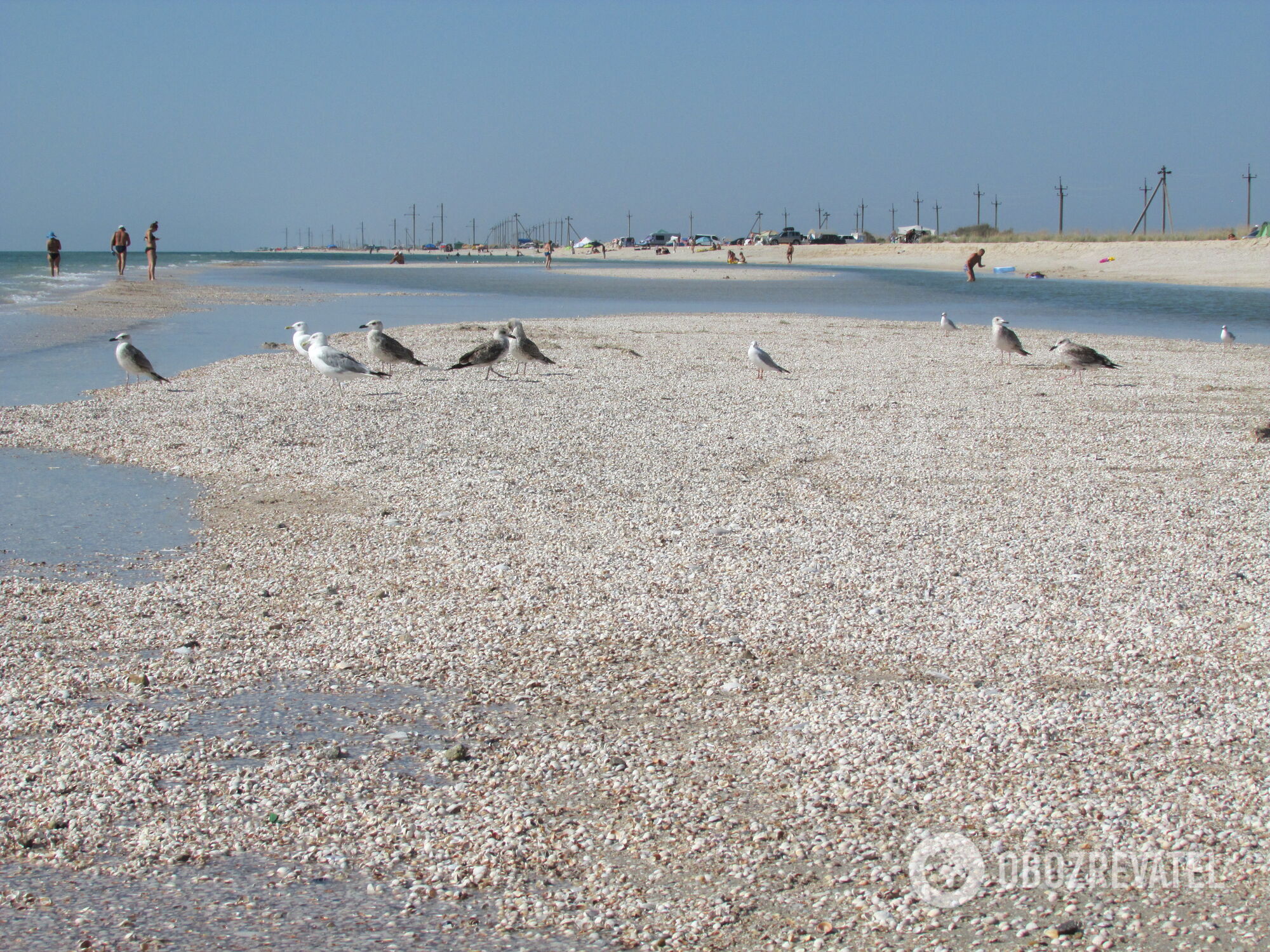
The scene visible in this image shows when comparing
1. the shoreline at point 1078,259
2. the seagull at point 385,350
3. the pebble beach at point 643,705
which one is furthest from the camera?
the shoreline at point 1078,259

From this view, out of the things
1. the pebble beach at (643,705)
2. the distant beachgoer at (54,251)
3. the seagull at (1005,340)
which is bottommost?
the pebble beach at (643,705)

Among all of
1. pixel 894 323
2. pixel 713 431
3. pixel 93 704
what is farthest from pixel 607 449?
pixel 894 323

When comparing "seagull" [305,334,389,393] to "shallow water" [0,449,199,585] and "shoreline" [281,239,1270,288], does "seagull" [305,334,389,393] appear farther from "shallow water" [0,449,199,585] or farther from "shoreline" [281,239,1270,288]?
"shoreline" [281,239,1270,288]

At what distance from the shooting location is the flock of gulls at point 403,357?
41.6ft

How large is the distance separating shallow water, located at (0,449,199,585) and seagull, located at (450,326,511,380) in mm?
5672

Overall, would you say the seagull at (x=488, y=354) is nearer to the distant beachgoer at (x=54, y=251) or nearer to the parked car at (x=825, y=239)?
the distant beachgoer at (x=54, y=251)

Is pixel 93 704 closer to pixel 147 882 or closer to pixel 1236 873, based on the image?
pixel 147 882

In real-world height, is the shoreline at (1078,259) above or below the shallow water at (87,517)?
above

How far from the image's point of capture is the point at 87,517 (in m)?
7.03

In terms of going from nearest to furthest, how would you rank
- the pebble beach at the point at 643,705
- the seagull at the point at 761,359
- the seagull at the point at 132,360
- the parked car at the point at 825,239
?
the pebble beach at the point at 643,705
the seagull at the point at 132,360
the seagull at the point at 761,359
the parked car at the point at 825,239

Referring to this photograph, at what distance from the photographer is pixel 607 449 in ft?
30.4

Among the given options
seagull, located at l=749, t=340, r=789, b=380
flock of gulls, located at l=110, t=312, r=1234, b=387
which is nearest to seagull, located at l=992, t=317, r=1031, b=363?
flock of gulls, located at l=110, t=312, r=1234, b=387

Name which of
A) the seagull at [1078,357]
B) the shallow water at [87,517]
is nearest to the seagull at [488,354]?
the shallow water at [87,517]

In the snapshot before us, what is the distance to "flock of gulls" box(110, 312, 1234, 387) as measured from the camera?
1268 cm
